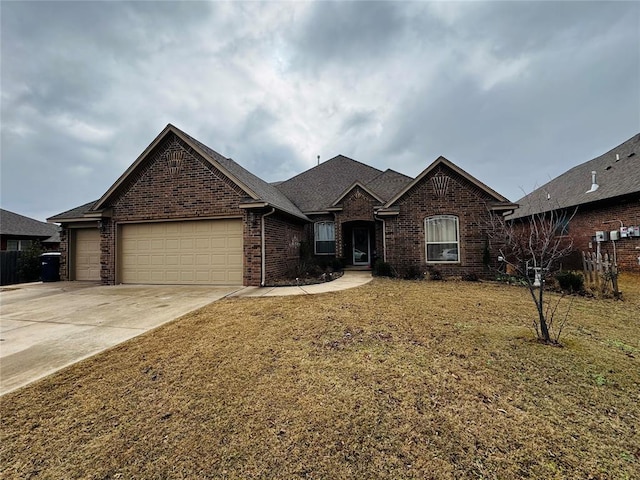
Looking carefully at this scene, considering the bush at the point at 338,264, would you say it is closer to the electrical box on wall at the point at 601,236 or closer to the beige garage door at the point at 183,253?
the beige garage door at the point at 183,253

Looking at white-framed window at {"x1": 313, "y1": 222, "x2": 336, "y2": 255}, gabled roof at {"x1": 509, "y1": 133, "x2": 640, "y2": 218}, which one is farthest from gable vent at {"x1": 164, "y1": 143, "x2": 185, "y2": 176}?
gabled roof at {"x1": 509, "y1": 133, "x2": 640, "y2": 218}

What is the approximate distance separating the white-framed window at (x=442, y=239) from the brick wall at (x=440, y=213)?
0.51 feet

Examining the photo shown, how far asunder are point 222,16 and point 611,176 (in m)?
19.3

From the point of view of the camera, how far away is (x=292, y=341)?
4.52 m

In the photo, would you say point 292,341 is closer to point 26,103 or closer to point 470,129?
point 26,103

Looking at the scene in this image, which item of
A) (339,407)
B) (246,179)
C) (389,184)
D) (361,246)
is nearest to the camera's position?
(339,407)

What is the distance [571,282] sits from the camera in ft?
27.3

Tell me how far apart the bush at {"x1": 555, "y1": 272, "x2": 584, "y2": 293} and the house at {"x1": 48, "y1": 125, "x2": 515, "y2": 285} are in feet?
10.2

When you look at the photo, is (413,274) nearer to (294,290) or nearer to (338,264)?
(338,264)

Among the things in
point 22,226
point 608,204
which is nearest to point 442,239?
point 608,204

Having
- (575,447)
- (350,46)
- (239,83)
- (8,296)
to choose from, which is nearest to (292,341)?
(575,447)

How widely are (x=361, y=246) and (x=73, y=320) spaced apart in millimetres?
12914

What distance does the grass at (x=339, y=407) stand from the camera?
213 cm

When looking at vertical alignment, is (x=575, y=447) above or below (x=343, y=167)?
below
